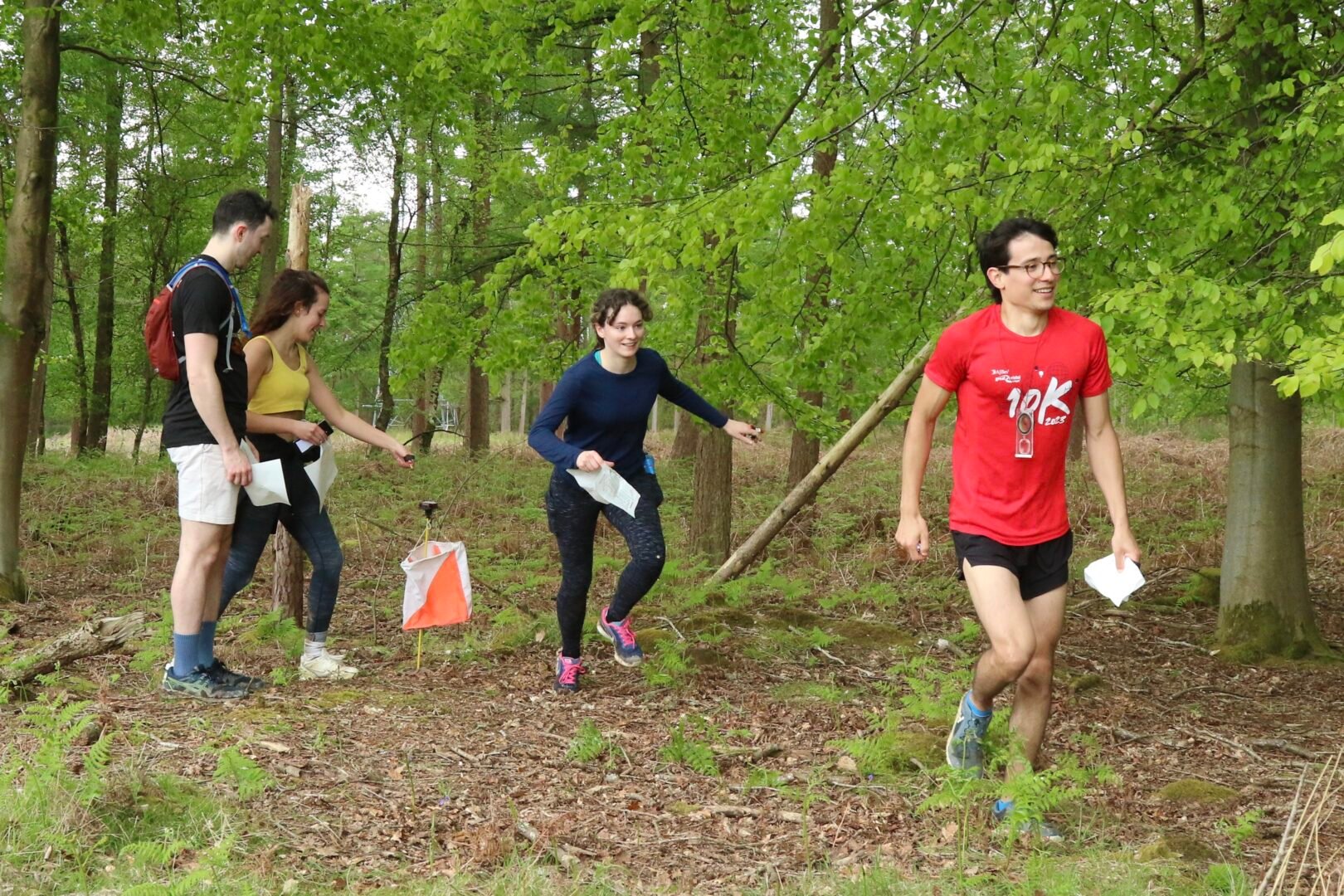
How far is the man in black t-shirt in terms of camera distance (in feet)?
16.2

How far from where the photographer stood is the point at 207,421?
4961 millimetres

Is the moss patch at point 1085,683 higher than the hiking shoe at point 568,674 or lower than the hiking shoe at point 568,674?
lower

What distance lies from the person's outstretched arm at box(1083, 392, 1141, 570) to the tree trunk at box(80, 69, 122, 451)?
18192 millimetres

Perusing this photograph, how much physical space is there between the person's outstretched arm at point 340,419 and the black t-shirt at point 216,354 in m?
0.68

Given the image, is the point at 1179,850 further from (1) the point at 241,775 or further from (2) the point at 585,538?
(1) the point at 241,775

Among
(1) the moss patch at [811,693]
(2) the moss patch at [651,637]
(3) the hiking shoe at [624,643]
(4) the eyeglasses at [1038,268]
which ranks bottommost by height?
(1) the moss patch at [811,693]

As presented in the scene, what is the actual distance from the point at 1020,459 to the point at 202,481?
358 cm

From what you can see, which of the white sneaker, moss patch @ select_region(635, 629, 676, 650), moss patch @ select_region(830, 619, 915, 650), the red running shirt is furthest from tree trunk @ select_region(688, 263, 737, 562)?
the red running shirt

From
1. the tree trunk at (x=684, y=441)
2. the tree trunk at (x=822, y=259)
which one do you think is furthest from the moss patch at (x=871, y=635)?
the tree trunk at (x=684, y=441)

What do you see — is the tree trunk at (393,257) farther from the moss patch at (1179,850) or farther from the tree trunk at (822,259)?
the moss patch at (1179,850)

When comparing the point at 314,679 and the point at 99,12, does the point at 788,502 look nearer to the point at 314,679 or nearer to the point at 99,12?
the point at 314,679

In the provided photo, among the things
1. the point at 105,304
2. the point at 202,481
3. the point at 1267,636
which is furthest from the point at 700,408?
the point at 105,304

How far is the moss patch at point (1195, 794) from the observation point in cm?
462

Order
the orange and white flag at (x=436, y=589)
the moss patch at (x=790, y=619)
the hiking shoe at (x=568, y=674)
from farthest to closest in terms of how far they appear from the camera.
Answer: the moss patch at (x=790, y=619)
the orange and white flag at (x=436, y=589)
the hiking shoe at (x=568, y=674)
